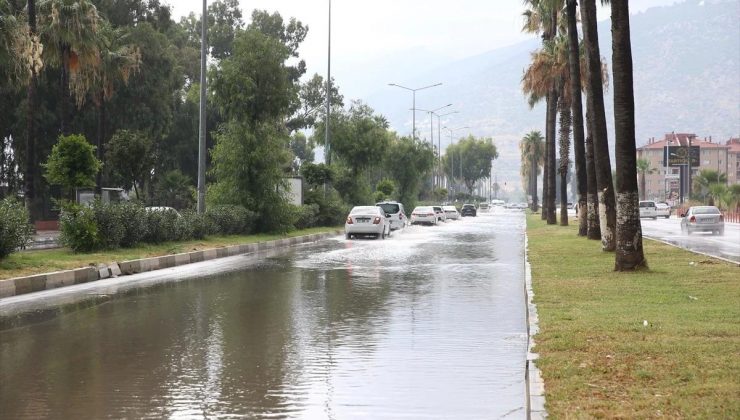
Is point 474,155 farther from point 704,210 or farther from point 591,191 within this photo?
point 591,191

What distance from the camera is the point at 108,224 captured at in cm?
2412

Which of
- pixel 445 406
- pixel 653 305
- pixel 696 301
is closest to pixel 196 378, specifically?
pixel 445 406

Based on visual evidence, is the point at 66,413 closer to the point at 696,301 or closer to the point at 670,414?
the point at 670,414

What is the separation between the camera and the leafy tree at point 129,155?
154 ft

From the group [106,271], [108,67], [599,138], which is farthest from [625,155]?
[108,67]

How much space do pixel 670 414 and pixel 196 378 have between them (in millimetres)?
4123

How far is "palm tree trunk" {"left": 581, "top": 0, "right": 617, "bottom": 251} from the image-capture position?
24.4 m

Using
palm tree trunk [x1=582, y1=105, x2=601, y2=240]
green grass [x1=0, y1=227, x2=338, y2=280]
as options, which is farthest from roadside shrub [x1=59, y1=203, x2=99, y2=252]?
palm tree trunk [x1=582, y1=105, x2=601, y2=240]

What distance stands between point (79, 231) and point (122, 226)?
1.47m

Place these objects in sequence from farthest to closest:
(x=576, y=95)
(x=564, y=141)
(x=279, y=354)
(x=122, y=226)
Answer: (x=564, y=141) < (x=576, y=95) < (x=122, y=226) < (x=279, y=354)

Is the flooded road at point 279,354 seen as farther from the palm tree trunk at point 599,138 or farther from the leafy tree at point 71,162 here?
the leafy tree at point 71,162

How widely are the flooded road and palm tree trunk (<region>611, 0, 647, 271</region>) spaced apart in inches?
108

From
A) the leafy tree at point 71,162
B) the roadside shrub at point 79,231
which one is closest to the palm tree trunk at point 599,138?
the roadside shrub at point 79,231

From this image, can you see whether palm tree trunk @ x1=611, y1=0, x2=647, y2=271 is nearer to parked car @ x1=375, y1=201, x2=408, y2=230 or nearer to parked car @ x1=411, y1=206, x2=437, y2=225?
parked car @ x1=375, y1=201, x2=408, y2=230
